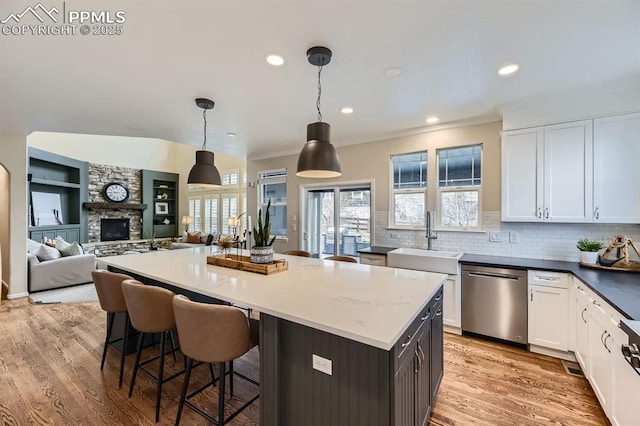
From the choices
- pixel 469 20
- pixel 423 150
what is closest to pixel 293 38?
pixel 469 20

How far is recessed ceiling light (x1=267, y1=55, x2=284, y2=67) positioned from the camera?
7.16ft

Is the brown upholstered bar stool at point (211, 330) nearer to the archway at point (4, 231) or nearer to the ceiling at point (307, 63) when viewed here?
the ceiling at point (307, 63)

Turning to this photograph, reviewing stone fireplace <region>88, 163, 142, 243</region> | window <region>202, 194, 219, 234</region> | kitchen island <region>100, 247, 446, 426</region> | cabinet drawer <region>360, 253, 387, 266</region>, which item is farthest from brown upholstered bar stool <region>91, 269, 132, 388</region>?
stone fireplace <region>88, 163, 142, 243</region>

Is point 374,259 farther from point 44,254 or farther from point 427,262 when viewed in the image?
point 44,254

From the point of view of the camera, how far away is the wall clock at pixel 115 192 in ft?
28.5

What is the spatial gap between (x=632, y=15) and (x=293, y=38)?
2219 millimetres

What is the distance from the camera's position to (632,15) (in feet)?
5.65

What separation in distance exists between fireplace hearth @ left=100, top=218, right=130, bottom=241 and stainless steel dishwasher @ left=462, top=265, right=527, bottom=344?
1026cm

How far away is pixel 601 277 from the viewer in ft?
7.66

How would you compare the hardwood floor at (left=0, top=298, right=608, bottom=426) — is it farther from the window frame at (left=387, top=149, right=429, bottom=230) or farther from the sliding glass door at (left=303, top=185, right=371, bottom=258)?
the sliding glass door at (left=303, top=185, right=371, bottom=258)

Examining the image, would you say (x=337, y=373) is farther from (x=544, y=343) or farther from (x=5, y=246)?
(x=5, y=246)

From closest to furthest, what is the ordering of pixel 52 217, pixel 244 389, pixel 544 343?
1. pixel 244 389
2. pixel 544 343
3. pixel 52 217

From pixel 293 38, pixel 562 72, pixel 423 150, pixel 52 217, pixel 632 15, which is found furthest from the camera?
pixel 52 217

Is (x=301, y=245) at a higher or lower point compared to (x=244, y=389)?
higher
